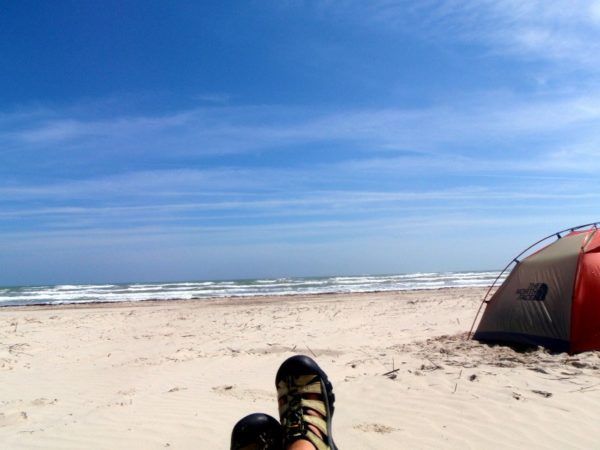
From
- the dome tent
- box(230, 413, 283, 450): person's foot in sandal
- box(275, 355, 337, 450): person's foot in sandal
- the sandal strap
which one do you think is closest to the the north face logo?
the dome tent

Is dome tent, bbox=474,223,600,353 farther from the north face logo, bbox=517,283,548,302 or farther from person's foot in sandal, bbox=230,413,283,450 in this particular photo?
person's foot in sandal, bbox=230,413,283,450

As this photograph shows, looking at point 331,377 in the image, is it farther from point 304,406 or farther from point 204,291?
point 204,291

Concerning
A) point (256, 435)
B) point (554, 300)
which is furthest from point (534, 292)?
point (256, 435)

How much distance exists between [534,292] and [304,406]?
4510 millimetres

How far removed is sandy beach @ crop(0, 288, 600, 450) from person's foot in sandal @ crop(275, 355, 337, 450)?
43cm

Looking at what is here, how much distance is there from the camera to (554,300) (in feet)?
19.7

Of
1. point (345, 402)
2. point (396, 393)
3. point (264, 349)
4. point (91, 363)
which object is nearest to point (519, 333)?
point (396, 393)

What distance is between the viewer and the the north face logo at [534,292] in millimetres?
6227

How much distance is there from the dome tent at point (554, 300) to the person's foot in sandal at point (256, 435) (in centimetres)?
437

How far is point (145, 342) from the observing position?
8.89 metres

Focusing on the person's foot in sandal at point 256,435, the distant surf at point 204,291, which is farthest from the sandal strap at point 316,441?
the distant surf at point 204,291

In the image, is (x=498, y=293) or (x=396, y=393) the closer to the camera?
(x=396, y=393)

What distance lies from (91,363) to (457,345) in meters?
5.48

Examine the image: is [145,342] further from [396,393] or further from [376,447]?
[376,447]
